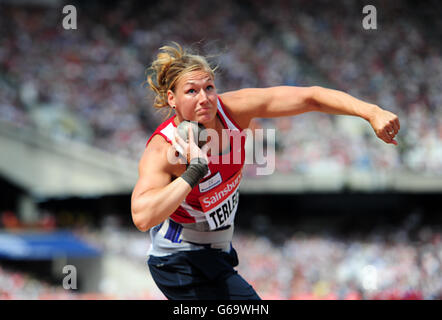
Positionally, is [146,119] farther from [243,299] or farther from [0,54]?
[243,299]

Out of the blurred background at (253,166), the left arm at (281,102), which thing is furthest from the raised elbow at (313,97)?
the blurred background at (253,166)

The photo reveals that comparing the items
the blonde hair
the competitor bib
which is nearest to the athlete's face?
the blonde hair

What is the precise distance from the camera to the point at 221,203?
120 inches

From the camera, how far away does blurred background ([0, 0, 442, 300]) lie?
12.0 m

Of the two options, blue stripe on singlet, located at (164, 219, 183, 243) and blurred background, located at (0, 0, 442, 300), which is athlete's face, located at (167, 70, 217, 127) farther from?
blurred background, located at (0, 0, 442, 300)

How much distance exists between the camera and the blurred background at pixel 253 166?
39.5 ft

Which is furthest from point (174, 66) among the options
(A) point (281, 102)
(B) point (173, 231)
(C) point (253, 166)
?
(C) point (253, 166)

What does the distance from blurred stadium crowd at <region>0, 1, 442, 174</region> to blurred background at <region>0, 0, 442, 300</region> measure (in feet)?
0.13

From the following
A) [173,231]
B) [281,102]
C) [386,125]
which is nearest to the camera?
[386,125]

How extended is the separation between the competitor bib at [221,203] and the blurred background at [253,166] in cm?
801

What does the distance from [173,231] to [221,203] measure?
1.04 ft

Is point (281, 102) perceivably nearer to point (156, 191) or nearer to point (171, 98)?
point (171, 98)

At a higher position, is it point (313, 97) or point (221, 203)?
point (313, 97)
